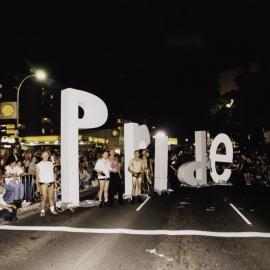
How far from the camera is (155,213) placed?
11.3 m

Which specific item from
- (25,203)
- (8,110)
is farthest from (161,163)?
(8,110)

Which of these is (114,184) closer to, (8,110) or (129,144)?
(129,144)

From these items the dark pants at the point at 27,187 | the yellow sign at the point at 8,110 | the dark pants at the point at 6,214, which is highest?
the yellow sign at the point at 8,110

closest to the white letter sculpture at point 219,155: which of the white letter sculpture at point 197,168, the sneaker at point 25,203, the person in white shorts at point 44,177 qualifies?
the white letter sculpture at point 197,168

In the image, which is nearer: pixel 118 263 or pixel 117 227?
pixel 118 263

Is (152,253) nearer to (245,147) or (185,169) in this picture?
(185,169)

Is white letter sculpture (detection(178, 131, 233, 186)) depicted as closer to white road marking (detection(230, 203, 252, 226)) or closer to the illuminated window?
white road marking (detection(230, 203, 252, 226))

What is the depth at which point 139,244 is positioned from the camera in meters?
7.41

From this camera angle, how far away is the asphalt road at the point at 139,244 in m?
6.15

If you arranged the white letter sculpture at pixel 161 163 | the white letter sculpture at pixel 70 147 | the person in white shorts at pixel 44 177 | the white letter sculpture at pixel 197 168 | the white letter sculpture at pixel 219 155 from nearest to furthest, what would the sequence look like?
the person in white shorts at pixel 44 177, the white letter sculpture at pixel 70 147, the white letter sculpture at pixel 161 163, the white letter sculpture at pixel 197 168, the white letter sculpture at pixel 219 155

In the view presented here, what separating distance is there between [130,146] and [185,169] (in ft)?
17.9

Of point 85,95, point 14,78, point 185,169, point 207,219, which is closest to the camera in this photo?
point 207,219

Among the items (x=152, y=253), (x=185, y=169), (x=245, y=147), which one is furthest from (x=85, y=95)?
(x=245, y=147)

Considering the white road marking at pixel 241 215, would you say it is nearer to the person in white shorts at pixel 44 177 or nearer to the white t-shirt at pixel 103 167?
the white t-shirt at pixel 103 167
